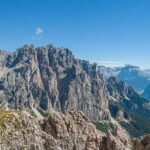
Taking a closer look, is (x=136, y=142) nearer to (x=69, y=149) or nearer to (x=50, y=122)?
(x=69, y=149)

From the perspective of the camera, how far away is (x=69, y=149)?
16000 centimetres

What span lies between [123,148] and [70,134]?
93.5 ft

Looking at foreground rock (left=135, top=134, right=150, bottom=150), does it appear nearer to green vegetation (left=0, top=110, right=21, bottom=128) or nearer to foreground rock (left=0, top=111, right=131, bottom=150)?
foreground rock (left=0, top=111, right=131, bottom=150)

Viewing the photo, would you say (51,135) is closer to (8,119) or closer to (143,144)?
(8,119)

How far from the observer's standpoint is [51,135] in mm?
161625

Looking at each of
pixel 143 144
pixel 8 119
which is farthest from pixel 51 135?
pixel 143 144

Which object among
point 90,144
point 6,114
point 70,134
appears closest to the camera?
point 6,114

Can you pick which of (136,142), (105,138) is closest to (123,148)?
(105,138)

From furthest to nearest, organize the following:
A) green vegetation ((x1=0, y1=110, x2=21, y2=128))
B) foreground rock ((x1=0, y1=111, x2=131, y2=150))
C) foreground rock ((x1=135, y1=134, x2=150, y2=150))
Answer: green vegetation ((x1=0, y1=110, x2=21, y2=128)) → foreground rock ((x1=0, y1=111, x2=131, y2=150)) → foreground rock ((x1=135, y1=134, x2=150, y2=150))

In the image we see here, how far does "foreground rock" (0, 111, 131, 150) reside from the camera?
11869 centimetres

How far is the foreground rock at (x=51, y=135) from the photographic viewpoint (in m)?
119

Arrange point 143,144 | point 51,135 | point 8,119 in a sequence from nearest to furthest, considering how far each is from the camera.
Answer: point 143,144
point 8,119
point 51,135

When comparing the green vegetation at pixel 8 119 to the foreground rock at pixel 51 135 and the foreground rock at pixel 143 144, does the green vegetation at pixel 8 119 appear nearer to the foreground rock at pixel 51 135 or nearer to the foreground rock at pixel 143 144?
the foreground rock at pixel 51 135

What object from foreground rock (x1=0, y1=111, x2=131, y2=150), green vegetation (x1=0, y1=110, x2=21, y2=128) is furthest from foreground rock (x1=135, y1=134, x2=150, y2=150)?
green vegetation (x1=0, y1=110, x2=21, y2=128)
